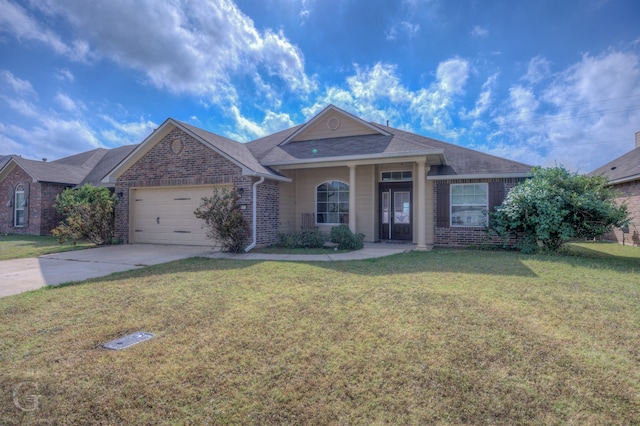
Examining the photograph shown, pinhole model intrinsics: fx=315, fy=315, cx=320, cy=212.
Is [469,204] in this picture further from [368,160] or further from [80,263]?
[80,263]

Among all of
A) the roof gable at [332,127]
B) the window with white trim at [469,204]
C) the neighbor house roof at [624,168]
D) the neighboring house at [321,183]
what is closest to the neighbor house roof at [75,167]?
the neighboring house at [321,183]

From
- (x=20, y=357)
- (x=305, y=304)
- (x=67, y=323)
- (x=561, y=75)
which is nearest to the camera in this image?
(x=20, y=357)

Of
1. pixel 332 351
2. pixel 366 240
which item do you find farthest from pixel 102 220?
pixel 332 351

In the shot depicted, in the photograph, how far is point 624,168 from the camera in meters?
13.8

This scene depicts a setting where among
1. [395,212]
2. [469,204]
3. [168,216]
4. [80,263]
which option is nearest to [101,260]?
[80,263]

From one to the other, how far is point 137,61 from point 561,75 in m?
20.5

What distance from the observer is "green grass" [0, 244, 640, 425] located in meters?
2.18

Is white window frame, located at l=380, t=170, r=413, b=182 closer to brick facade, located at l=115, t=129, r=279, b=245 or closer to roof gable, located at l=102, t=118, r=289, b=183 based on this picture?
roof gable, located at l=102, t=118, r=289, b=183

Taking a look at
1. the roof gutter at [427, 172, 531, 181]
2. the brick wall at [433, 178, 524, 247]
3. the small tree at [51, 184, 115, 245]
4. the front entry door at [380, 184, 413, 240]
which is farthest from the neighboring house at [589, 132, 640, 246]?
the small tree at [51, 184, 115, 245]

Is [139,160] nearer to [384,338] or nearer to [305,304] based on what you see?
[305,304]

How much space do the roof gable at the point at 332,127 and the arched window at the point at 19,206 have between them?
1477cm

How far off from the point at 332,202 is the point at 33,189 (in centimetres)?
1559

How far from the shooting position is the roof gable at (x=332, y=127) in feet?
40.3

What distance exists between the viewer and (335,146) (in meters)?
11.6
